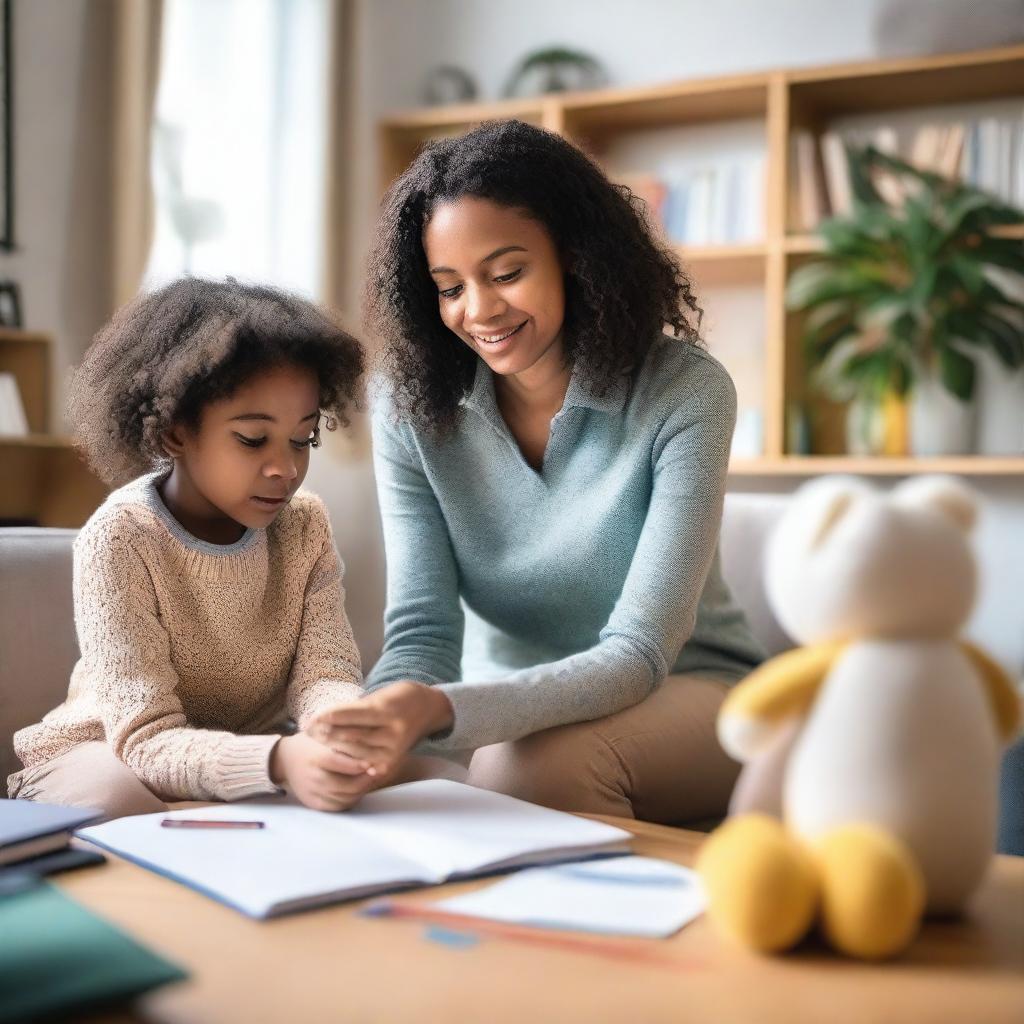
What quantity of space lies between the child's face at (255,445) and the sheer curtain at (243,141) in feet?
6.44

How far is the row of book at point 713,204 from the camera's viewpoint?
137 inches

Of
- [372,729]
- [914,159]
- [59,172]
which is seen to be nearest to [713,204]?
[914,159]

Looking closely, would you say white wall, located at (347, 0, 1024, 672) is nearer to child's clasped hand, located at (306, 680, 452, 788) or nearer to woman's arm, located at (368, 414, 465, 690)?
woman's arm, located at (368, 414, 465, 690)

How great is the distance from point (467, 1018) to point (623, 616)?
2.42 ft

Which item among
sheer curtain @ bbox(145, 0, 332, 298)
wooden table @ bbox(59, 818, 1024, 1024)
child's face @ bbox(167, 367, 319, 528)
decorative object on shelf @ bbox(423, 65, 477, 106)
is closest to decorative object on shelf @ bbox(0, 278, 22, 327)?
sheer curtain @ bbox(145, 0, 332, 298)

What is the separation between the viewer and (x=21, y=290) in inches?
124

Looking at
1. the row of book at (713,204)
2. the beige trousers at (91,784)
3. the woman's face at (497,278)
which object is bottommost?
the beige trousers at (91,784)

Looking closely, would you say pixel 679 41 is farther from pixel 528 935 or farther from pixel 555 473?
pixel 528 935

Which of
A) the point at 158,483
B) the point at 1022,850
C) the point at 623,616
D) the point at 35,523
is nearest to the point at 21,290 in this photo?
the point at 35,523

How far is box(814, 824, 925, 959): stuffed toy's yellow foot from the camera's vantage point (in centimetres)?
69

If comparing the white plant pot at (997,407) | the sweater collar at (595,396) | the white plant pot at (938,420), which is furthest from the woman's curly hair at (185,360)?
the white plant pot at (997,407)

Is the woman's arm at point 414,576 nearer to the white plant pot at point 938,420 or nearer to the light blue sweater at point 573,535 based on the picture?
the light blue sweater at point 573,535

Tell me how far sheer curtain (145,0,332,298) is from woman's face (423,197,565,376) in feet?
6.35

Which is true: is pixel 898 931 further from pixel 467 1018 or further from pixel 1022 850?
pixel 1022 850
